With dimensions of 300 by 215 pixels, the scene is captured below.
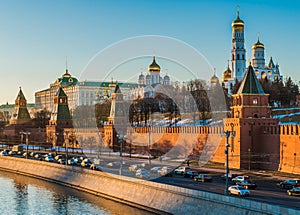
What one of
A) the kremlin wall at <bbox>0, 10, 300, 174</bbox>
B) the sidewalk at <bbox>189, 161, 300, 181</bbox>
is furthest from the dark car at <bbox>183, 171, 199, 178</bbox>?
the kremlin wall at <bbox>0, 10, 300, 174</bbox>

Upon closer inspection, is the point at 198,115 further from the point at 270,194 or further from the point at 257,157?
the point at 270,194

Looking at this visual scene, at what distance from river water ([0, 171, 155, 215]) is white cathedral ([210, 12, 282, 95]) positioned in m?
36.9

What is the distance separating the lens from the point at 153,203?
23.0 meters

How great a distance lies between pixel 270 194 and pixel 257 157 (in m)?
10.4

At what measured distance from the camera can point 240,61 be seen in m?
69.0

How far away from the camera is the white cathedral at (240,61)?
2653 inches

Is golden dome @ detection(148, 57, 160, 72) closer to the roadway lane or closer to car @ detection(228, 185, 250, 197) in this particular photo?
the roadway lane

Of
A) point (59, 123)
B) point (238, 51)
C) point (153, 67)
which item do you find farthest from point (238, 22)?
point (59, 123)

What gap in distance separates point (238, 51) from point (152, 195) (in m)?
48.5

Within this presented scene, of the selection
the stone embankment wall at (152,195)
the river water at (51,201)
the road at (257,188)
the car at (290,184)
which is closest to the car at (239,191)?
the road at (257,188)

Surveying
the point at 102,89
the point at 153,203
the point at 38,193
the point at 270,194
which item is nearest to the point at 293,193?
the point at 270,194

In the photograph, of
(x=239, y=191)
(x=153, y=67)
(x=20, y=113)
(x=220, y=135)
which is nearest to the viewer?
(x=239, y=191)

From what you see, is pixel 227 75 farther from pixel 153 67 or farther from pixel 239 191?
pixel 239 191

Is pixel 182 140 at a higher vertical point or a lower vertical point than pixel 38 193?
higher
